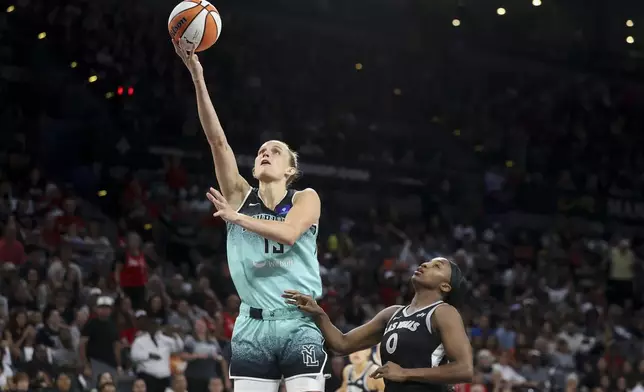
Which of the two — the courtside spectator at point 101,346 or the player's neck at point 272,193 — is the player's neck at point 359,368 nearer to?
the courtside spectator at point 101,346

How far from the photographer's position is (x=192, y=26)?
595 cm

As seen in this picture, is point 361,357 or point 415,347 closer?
point 415,347

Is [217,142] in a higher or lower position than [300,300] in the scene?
higher

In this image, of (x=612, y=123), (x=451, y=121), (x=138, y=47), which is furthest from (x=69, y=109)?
(x=612, y=123)

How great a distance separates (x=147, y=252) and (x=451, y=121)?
32.5 feet

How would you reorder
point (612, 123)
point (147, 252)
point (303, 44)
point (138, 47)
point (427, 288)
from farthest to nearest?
1. point (612, 123)
2. point (303, 44)
3. point (138, 47)
4. point (147, 252)
5. point (427, 288)

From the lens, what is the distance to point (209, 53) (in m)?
19.4

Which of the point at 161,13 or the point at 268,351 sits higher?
the point at 161,13

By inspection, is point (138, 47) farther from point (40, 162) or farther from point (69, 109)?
point (40, 162)

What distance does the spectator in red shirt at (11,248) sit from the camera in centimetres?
1311

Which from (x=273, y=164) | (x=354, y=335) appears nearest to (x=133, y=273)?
(x=354, y=335)

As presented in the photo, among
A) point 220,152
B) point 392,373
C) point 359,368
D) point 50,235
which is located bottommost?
point 359,368

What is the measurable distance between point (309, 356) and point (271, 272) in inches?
19.8

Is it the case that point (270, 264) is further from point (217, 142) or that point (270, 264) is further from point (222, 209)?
point (217, 142)
